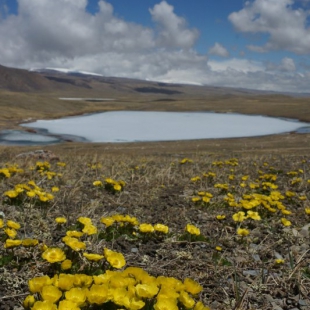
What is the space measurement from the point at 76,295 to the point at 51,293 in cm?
18

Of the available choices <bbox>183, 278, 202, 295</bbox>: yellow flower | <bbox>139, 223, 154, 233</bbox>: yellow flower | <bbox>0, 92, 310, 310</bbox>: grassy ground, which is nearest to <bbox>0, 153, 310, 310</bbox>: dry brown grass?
<bbox>0, 92, 310, 310</bbox>: grassy ground

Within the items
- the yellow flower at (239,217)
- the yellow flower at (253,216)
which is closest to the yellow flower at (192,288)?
the yellow flower at (239,217)

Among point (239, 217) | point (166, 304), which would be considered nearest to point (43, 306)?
point (166, 304)

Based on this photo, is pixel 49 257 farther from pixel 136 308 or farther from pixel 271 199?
pixel 271 199

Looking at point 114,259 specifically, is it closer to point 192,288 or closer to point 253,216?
point 192,288

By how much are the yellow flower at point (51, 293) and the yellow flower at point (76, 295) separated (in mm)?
66

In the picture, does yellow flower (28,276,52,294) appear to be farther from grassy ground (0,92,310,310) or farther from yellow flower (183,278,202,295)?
yellow flower (183,278,202,295)

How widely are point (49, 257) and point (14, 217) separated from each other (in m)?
2.54

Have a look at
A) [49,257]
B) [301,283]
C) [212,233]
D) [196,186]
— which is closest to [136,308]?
[49,257]

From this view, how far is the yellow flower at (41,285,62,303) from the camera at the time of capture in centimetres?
262

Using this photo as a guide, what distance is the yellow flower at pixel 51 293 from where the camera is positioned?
262cm

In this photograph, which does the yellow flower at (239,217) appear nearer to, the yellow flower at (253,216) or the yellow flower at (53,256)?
the yellow flower at (253,216)

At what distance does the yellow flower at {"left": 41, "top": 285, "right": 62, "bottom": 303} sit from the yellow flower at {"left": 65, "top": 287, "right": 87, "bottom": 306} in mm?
66

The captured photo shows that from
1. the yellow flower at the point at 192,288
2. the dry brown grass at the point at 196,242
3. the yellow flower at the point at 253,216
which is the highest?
the yellow flower at the point at 192,288
